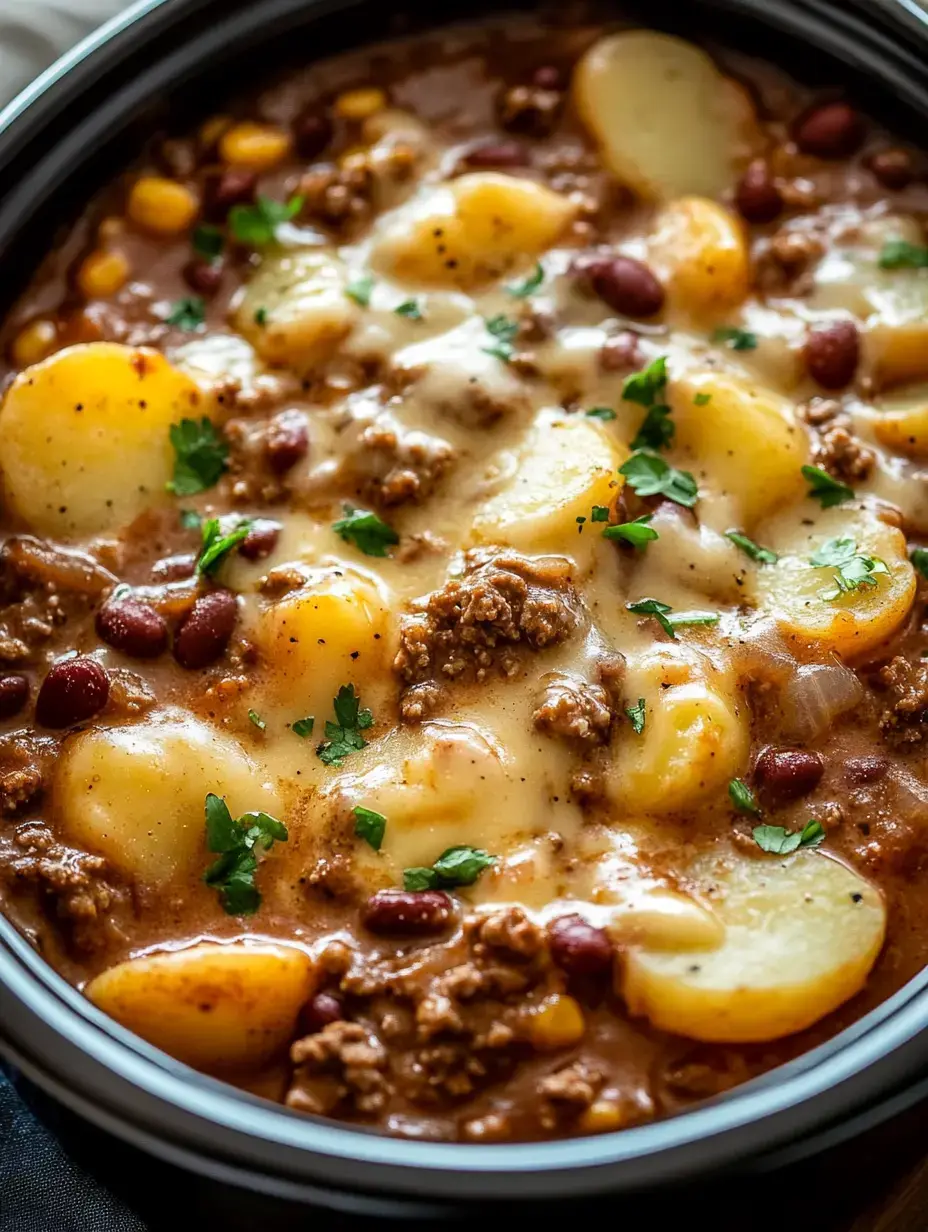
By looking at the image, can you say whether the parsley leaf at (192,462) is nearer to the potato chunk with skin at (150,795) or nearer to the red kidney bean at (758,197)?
the potato chunk with skin at (150,795)


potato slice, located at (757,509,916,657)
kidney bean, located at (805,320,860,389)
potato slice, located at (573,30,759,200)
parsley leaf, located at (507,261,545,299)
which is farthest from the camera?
potato slice, located at (573,30,759,200)

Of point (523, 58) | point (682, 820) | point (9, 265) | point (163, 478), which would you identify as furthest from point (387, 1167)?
point (523, 58)

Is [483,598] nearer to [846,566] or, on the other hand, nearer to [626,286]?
[846,566]

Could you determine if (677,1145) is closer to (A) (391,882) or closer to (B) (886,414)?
(A) (391,882)

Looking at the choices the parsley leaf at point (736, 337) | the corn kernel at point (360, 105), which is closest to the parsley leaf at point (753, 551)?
the parsley leaf at point (736, 337)

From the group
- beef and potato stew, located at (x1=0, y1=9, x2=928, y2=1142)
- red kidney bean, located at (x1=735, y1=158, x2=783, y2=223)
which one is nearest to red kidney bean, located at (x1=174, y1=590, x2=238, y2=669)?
beef and potato stew, located at (x1=0, y1=9, x2=928, y2=1142)

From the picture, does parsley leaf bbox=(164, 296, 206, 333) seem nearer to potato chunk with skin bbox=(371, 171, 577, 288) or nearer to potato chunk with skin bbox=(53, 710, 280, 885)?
potato chunk with skin bbox=(371, 171, 577, 288)
